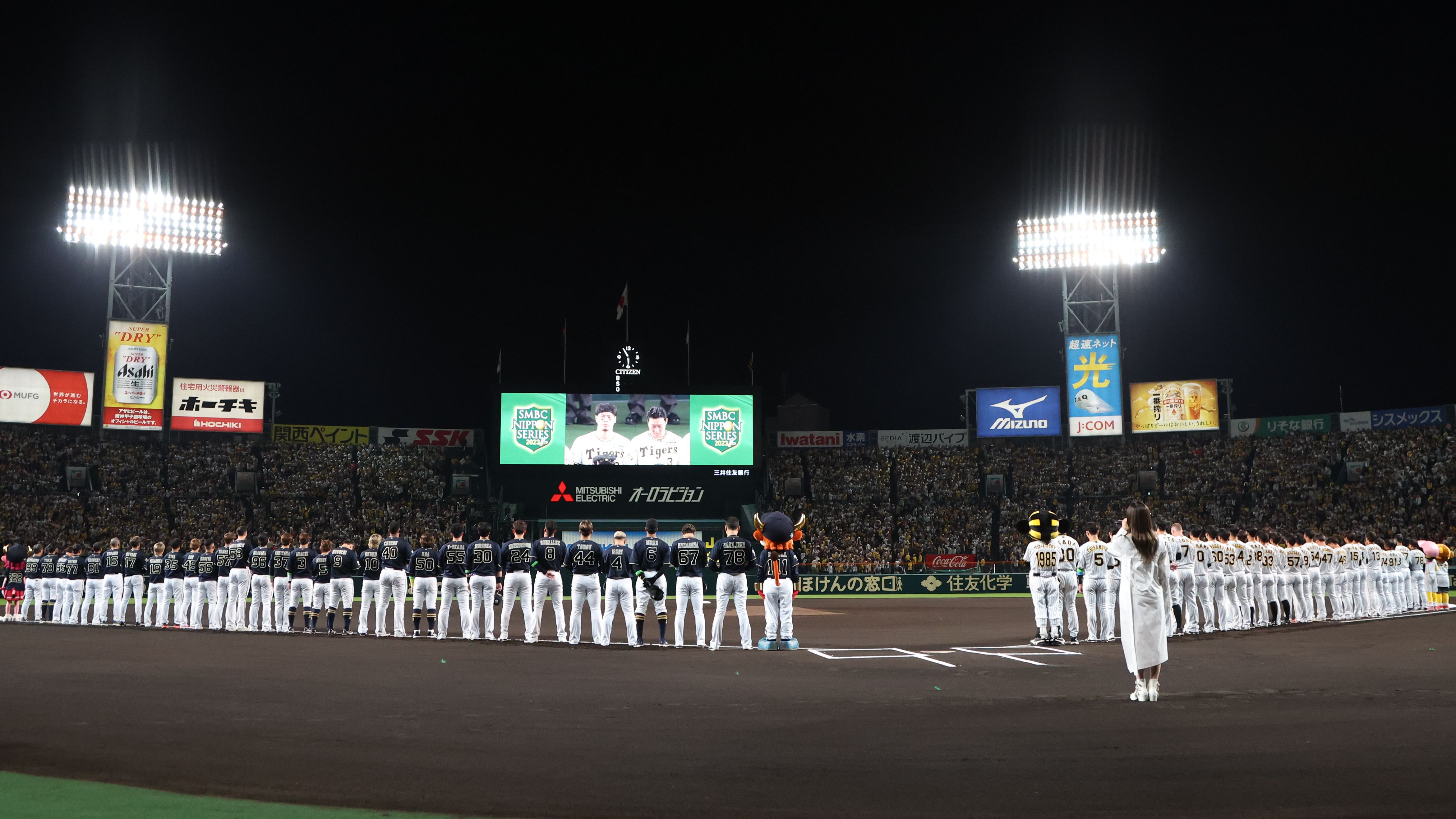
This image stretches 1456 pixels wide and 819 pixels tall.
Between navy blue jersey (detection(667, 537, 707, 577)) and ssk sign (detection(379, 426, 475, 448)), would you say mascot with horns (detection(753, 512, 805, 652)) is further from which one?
ssk sign (detection(379, 426, 475, 448))

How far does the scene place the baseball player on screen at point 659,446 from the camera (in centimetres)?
4119

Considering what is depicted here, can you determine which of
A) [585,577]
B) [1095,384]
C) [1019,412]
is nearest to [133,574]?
[585,577]

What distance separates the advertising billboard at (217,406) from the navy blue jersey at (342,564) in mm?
30632

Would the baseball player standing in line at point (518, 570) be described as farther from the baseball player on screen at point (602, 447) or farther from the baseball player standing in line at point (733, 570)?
the baseball player on screen at point (602, 447)

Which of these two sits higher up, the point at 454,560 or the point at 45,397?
the point at 45,397

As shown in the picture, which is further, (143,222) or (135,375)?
(135,375)

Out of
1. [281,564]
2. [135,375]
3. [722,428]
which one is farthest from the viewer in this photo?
[135,375]

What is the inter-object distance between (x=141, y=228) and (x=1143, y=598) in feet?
153

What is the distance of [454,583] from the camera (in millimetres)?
19375

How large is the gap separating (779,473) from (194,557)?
33303mm

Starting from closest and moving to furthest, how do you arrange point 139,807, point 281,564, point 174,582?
1. point 139,807
2. point 281,564
3. point 174,582

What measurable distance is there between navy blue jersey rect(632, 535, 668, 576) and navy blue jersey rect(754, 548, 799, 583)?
5.98 ft

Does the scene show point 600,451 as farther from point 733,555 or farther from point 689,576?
point 733,555

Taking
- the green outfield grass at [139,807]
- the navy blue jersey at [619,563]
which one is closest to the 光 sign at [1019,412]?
the navy blue jersey at [619,563]
